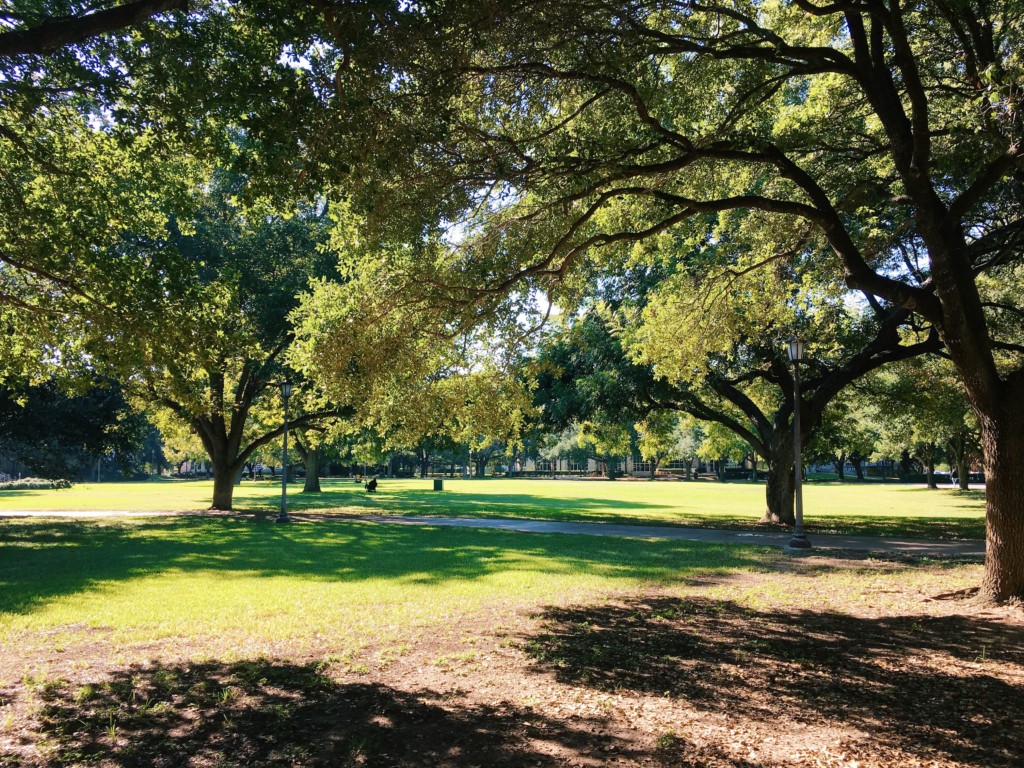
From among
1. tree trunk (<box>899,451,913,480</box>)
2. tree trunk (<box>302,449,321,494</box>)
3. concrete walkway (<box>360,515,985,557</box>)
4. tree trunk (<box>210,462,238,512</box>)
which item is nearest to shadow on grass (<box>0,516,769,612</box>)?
concrete walkway (<box>360,515,985,557</box>)

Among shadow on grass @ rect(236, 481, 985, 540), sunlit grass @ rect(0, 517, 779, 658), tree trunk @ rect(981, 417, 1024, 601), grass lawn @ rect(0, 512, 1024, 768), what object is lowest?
shadow on grass @ rect(236, 481, 985, 540)

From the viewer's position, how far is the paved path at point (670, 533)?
1548cm

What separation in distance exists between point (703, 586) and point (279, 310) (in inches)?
684

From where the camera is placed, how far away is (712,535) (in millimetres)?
18672

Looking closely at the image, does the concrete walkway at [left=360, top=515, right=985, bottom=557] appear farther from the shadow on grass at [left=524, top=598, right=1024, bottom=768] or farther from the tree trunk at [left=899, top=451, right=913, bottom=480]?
the tree trunk at [left=899, top=451, right=913, bottom=480]

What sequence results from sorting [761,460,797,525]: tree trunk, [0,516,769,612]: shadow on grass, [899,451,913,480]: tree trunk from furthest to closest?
[899,451,913,480]: tree trunk < [761,460,797,525]: tree trunk < [0,516,769,612]: shadow on grass

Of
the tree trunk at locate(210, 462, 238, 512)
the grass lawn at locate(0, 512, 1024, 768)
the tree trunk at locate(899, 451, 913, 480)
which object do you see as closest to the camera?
the grass lawn at locate(0, 512, 1024, 768)

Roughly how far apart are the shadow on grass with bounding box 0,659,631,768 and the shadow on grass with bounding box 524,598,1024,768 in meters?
1.20

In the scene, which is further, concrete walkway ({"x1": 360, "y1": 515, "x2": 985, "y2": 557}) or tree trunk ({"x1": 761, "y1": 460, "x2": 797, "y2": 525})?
tree trunk ({"x1": 761, "y1": 460, "x2": 797, "y2": 525})

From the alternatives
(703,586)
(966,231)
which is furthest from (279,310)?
(966,231)

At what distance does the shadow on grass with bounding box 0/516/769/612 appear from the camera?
11.7m

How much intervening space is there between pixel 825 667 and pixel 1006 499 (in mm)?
4050

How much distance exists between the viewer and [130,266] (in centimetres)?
1035

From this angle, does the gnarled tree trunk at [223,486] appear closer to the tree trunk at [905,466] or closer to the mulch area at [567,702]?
the mulch area at [567,702]
